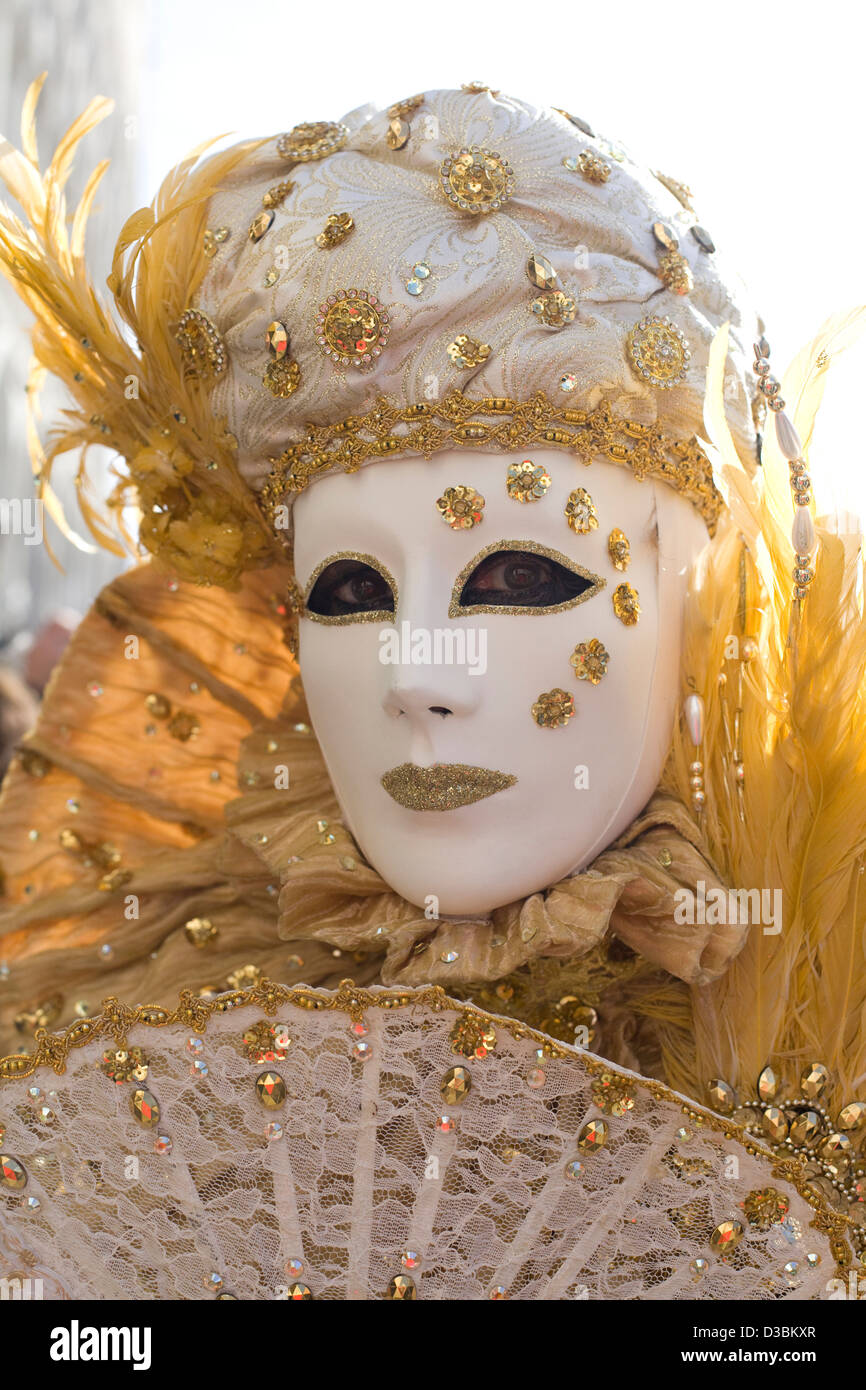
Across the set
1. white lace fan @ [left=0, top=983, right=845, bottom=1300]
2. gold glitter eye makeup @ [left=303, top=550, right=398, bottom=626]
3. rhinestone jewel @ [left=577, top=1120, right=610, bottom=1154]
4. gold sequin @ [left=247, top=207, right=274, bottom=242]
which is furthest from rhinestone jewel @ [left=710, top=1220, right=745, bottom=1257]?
gold sequin @ [left=247, top=207, right=274, bottom=242]

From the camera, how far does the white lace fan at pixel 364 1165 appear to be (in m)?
1.41

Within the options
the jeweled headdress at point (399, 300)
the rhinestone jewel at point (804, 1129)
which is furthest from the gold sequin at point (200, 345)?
the rhinestone jewel at point (804, 1129)

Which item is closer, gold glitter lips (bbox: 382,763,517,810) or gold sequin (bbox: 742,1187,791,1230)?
gold sequin (bbox: 742,1187,791,1230)

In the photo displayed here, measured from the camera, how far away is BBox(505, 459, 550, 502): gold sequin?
5.17 feet

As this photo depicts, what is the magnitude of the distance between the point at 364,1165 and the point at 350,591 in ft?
2.36

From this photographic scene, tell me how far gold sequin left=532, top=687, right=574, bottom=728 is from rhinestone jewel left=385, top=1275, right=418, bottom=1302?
2.14ft

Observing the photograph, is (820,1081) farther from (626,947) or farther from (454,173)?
(454,173)

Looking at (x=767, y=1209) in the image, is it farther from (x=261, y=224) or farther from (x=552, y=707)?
(x=261, y=224)

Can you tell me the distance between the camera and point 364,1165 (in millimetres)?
1430

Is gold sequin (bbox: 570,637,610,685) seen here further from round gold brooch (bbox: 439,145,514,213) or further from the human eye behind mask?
round gold brooch (bbox: 439,145,514,213)

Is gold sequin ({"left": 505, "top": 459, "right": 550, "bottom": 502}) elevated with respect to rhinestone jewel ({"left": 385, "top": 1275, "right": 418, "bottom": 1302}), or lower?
elevated

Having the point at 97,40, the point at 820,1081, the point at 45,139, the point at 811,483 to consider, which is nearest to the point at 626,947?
the point at 820,1081

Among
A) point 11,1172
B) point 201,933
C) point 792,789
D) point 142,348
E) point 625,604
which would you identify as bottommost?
point 11,1172

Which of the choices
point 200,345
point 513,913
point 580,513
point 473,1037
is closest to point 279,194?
point 200,345
